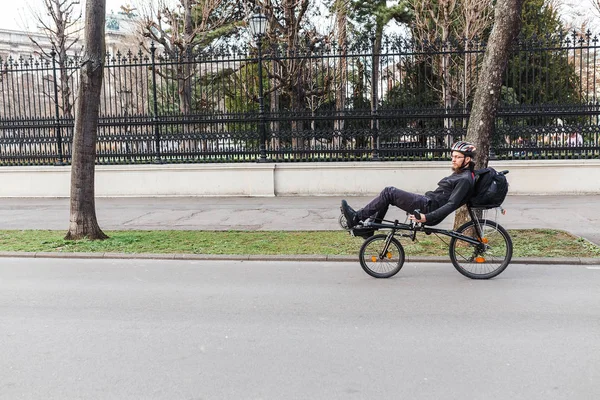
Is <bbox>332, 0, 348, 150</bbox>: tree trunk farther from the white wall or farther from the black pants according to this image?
the black pants

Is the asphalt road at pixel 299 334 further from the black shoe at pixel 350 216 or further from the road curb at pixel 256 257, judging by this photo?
the black shoe at pixel 350 216

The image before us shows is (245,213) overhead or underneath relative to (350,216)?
underneath

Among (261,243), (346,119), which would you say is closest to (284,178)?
(346,119)

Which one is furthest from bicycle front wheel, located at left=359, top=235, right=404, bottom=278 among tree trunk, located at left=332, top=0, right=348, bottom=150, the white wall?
tree trunk, located at left=332, top=0, right=348, bottom=150

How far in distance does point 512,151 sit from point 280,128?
6015mm

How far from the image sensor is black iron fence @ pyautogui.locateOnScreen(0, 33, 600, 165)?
14.5 metres

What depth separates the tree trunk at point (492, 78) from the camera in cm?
895

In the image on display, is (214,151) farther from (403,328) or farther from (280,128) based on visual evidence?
(403,328)

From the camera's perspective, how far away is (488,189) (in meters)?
7.29

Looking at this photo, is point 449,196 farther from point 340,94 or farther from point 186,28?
point 186,28

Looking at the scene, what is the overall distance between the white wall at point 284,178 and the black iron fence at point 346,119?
308mm

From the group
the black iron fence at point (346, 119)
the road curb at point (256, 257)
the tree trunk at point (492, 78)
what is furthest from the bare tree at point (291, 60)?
the road curb at point (256, 257)

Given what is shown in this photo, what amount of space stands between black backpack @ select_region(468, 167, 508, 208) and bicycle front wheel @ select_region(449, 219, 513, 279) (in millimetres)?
300

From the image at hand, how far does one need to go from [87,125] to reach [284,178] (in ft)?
21.0
